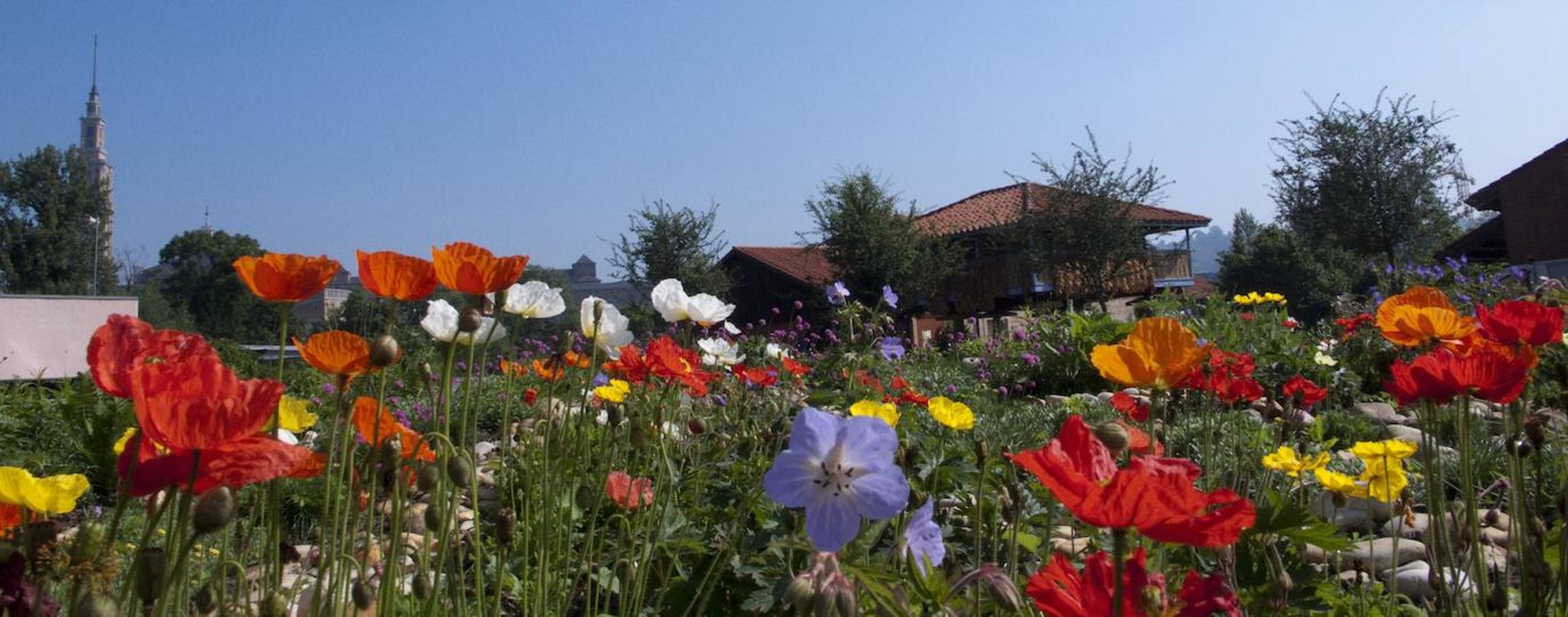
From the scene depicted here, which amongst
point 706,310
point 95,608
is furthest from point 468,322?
point 706,310

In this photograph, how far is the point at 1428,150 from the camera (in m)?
21.2

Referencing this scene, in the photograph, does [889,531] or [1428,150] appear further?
[1428,150]

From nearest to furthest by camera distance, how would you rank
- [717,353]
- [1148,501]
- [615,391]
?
[1148,501] < [615,391] < [717,353]

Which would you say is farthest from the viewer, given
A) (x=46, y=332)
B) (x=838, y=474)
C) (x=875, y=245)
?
(x=875, y=245)

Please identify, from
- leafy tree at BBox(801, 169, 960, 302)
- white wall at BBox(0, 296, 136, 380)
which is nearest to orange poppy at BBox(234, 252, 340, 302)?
white wall at BBox(0, 296, 136, 380)

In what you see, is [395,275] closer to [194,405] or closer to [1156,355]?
[194,405]

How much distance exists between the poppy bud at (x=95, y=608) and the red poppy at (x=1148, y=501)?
64 centimetres

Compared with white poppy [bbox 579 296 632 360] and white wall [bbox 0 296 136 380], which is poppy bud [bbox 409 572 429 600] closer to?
white poppy [bbox 579 296 632 360]

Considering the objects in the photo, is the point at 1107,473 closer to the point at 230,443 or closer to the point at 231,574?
the point at 230,443

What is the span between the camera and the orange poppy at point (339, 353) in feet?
3.68

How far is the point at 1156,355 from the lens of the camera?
1.25 meters

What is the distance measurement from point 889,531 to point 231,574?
72.1 inches

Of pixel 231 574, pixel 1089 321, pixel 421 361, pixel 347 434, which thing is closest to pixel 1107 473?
pixel 347 434

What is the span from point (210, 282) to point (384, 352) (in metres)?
53.3
